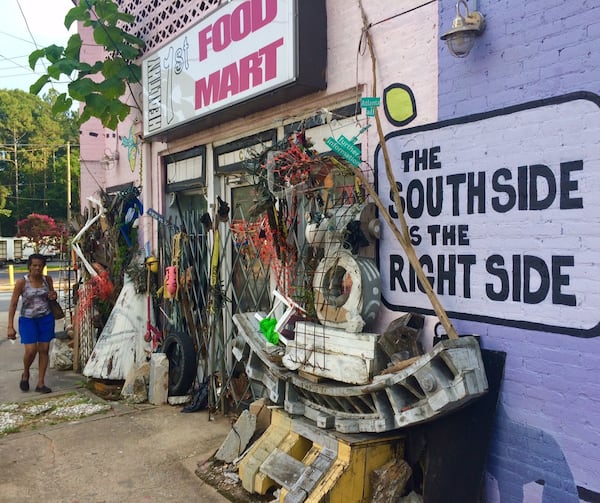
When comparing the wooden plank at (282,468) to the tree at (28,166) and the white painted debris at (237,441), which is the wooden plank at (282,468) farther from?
the tree at (28,166)

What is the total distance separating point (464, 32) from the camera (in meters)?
3.42

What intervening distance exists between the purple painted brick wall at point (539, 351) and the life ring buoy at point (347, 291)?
0.67 m

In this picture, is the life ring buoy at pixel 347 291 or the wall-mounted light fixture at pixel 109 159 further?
the wall-mounted light fixture at pixel 109 159

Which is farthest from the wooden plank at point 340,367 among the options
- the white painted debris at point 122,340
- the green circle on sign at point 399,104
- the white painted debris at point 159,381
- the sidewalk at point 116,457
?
the white painted debris at point 122,340

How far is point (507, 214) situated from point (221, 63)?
3.53 m

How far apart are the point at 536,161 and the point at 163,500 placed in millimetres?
3546

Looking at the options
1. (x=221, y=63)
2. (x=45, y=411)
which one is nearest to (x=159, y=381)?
(x=45, y=411)

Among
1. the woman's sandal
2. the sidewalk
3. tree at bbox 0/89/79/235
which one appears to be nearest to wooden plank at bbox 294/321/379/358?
the sidewalk

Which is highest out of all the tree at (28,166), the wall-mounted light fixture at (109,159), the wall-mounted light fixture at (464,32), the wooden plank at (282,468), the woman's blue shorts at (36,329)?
the tree at (28,166)

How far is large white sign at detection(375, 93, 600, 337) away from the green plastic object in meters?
1.09

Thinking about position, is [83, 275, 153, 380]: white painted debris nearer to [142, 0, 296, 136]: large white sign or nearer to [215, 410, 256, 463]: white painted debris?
[142, 0, 296, 136]: large white sign

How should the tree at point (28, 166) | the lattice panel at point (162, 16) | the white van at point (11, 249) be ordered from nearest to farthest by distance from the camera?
the lattice panel at point (162, 16)
the white van at point (11, 249)
the tree at point (28, 166)

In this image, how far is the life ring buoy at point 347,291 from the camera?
13.0ft

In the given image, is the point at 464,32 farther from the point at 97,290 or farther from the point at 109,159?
the point at 109,159
